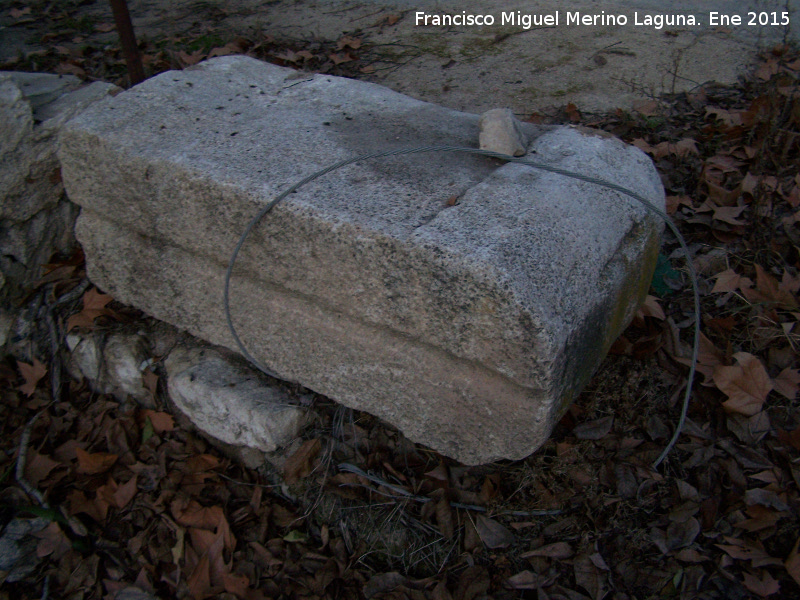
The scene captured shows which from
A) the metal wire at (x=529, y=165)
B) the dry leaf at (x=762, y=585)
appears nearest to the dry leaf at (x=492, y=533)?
the metal wire at (x=529, y=165)

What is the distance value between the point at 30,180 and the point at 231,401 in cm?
110

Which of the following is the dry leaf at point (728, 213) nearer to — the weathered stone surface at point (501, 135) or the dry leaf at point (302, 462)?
the weathered stone surface at point (501, 135)

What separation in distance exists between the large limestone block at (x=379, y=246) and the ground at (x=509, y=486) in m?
0.24

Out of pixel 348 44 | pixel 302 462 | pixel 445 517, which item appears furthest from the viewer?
pixel 348 44

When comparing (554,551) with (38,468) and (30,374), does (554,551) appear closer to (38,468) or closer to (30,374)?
(38,468)

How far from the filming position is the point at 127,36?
2.55 m

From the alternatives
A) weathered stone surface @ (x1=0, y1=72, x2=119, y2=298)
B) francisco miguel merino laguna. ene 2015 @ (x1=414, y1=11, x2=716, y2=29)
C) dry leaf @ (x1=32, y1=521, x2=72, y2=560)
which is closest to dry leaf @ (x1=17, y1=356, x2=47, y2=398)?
weathered stone surface @ (x1=0, y1=72, x2=119, y2=298)

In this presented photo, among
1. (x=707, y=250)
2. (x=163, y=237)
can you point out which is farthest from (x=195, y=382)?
(x=707, y=250)

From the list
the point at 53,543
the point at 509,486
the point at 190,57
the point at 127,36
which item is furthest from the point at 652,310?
the point at 190,57

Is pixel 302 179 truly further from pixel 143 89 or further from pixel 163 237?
pixel 143 89

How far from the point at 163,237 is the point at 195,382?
45 centimetres

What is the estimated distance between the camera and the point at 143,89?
6.56 feet

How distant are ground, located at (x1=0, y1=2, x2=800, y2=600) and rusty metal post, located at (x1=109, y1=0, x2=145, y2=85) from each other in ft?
2.83

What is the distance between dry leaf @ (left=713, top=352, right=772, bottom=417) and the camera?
1696 millimetres
